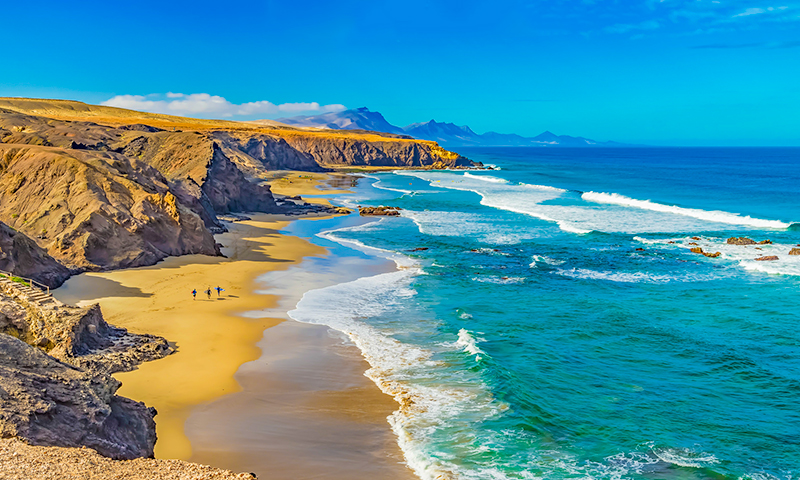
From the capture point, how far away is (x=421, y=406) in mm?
15406

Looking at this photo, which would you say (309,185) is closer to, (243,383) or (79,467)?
(243,383)

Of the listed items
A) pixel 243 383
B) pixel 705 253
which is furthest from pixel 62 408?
pixel 705 253

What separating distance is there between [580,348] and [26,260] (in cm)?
1962

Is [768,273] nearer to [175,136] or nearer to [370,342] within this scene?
[370,342]

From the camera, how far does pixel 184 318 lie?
69.1 ft

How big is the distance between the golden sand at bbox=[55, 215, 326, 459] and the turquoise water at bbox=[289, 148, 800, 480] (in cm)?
327

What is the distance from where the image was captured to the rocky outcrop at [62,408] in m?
9.21

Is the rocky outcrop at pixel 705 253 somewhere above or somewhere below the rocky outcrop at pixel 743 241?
below

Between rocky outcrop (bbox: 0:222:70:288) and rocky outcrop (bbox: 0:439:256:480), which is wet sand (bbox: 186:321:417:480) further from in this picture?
rocky outcrop (bbox: 0:222:70:288)

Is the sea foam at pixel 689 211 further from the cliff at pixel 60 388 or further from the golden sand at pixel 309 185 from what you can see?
the cliff at pixel 60 388

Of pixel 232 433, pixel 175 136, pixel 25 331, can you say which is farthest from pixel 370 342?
pixel 175 136

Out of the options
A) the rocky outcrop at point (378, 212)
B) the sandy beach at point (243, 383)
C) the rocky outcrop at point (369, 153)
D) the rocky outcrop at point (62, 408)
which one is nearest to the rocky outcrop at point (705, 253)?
the rocky outcrop at point (378, 212)

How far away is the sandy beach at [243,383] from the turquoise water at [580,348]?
41.3 inches

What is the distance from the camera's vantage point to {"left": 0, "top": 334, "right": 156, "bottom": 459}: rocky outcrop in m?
9.21
